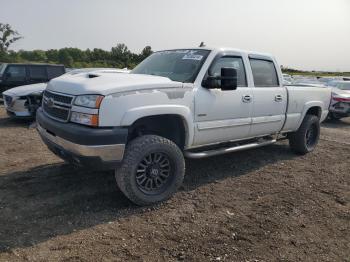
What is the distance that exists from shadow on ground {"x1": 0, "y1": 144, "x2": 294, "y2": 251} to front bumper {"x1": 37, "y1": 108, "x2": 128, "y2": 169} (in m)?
0.58

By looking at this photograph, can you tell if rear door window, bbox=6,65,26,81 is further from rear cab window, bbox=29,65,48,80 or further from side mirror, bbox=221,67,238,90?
side mirror, bbox=221,67,238,90

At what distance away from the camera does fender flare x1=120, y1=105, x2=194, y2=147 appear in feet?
12.8

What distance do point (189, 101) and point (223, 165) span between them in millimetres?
2009

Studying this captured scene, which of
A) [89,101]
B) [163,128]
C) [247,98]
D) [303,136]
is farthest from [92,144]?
[303,136]

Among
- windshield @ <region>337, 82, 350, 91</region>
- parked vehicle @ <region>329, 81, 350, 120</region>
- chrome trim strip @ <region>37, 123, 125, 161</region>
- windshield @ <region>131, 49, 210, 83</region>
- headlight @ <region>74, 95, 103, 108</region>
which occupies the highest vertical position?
windshield @ <region>131, 49, 210, 83</region>

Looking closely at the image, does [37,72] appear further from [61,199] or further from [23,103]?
[61,199]

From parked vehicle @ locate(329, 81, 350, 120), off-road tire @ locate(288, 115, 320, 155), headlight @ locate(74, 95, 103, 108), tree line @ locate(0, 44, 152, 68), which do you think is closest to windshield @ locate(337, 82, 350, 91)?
parked vehicle @ locate(329, 81, 350, 120)

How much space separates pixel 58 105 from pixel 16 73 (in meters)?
9.55

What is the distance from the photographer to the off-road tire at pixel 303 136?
7.00m

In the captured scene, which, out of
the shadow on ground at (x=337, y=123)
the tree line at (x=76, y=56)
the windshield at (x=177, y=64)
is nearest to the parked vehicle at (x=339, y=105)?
the shadow on ground at (x=337, y=123)

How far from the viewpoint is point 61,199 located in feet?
14.4

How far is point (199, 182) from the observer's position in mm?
5277

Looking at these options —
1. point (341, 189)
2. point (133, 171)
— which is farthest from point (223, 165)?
point (133, 171)

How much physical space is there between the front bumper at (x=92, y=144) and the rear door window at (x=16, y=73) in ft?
31.7
